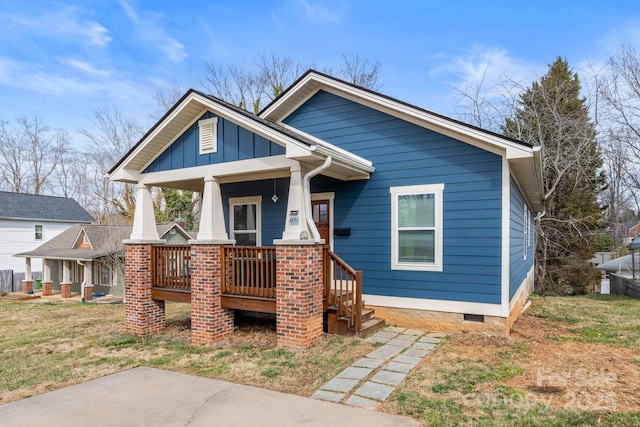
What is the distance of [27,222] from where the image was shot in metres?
24.9

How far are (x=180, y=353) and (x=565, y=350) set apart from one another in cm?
591

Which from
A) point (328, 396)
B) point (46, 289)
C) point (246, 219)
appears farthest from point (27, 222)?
point (328, 396)

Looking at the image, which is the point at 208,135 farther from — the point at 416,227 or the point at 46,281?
the point at 46,281

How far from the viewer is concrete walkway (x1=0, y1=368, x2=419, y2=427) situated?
378 centimetres

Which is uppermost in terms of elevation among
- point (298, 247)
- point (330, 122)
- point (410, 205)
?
point (330, 122)

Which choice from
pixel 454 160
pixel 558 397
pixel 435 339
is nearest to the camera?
pixel 558 397

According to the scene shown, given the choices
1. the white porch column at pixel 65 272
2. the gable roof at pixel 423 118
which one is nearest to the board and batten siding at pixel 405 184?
the gable roof at pixel 423 118

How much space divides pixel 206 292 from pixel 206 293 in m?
0.02

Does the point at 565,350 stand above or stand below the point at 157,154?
below

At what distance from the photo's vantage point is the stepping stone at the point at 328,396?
4188mm

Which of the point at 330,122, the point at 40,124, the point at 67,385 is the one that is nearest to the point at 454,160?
the point at 330,122

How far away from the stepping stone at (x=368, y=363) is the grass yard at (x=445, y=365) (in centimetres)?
16

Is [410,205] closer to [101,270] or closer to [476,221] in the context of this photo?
[476,221]

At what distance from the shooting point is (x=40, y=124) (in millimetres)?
32312
